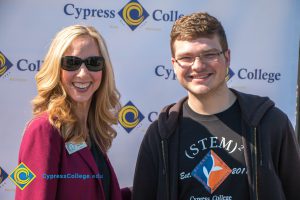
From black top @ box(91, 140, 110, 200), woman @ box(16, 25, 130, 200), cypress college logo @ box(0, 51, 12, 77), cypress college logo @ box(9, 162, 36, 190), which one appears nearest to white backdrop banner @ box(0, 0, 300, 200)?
cypress college logo @ box(0, 51, 12, 77)

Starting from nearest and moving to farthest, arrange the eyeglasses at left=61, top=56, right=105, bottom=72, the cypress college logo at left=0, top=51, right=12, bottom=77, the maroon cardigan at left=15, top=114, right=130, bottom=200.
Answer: the maroon cardigan at left=15, top=114, right=130, bottom=200
the eyeglasses at left=61, top=56, right=105, bottom=72
the cypress college logo at left=0, top=51, right=12, bottom=77

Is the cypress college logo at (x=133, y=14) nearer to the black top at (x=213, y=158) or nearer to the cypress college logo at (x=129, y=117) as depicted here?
the cypress college logo at (x=129, y=117)

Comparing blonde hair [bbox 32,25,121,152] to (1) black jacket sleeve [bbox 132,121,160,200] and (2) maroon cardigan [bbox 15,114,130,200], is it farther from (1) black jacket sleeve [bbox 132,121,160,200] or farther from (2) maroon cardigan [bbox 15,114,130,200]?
(1) black jacket sleeve [bbox 132,121,160,200]

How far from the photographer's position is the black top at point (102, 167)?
6.93ft

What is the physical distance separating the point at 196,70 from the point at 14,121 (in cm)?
144

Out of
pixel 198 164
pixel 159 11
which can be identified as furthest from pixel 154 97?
pixel 198 164

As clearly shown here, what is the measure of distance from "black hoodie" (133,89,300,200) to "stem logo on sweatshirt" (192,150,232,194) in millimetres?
110

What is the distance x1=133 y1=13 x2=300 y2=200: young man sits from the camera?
192 cm

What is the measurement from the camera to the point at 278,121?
1.97 meters

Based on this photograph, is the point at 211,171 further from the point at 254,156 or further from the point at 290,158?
the point at 290,158

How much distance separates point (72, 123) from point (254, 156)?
3.04 ft

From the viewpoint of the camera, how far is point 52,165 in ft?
6.02

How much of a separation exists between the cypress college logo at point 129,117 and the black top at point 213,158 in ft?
2.94

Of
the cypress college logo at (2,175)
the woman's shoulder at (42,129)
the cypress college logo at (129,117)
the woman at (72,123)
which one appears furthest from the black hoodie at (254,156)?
the cypress college logo at (2,175)
